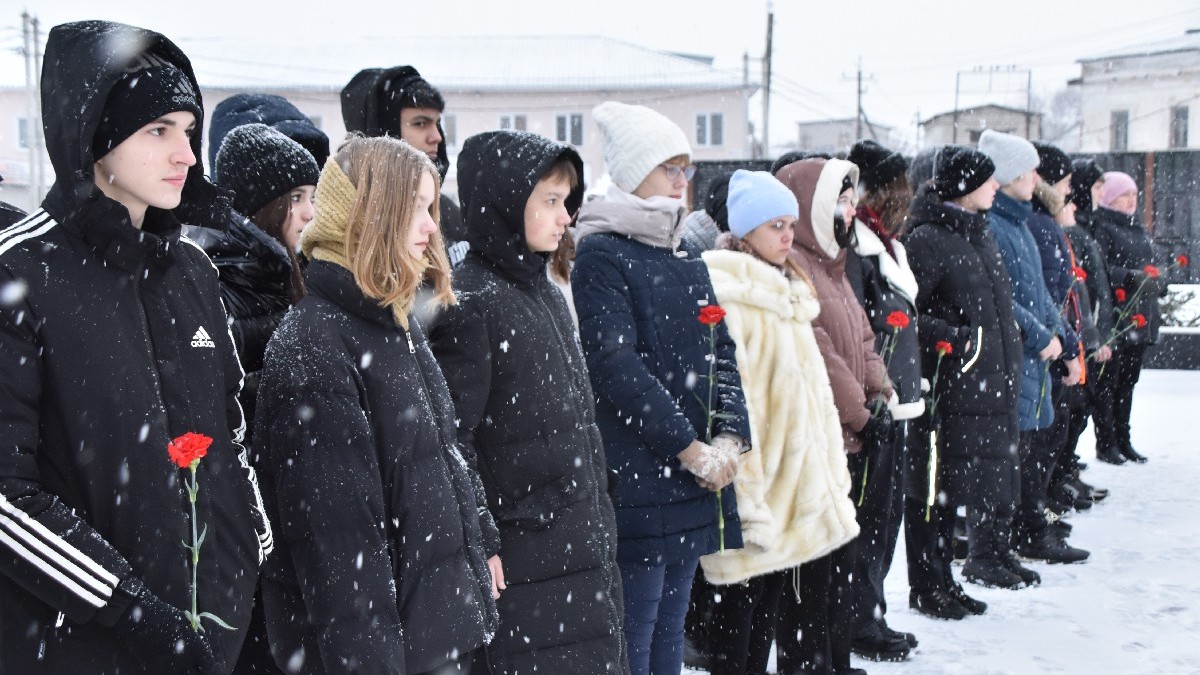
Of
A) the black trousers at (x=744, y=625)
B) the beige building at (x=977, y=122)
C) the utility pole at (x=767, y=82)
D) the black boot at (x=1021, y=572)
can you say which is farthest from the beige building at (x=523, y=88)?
the black trousers at (x=744, y=625)

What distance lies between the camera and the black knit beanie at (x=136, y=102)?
2289 mm

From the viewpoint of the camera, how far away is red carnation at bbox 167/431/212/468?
2098 millimetres

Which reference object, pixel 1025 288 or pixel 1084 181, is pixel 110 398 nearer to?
pixel 1025 288

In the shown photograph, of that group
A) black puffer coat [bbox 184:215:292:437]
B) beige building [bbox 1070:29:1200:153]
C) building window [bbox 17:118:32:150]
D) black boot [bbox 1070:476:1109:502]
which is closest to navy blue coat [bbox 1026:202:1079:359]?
black boot [bbox 1070:476:1109:502]

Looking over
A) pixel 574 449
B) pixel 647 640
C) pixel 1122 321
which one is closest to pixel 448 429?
pixel 574 449

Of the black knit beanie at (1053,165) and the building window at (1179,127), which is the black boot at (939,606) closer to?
the black knit beanie at (1053,165)

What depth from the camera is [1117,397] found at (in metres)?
9.48

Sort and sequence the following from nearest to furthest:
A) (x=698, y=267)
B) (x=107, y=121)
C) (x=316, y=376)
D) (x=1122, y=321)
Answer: (x=107, y=121) → (x=316, y=376) → (x=698, y=267) → (x=1122, y=321)

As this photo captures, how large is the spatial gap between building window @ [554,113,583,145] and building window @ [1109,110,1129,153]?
1933cm

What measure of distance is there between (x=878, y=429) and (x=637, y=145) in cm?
157

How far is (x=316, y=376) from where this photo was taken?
2557 mm

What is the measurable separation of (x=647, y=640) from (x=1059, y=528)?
13.7 feet

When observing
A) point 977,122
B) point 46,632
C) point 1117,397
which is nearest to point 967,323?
point 1117,397

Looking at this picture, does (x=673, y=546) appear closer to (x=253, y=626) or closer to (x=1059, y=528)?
(x=253, y=626)
